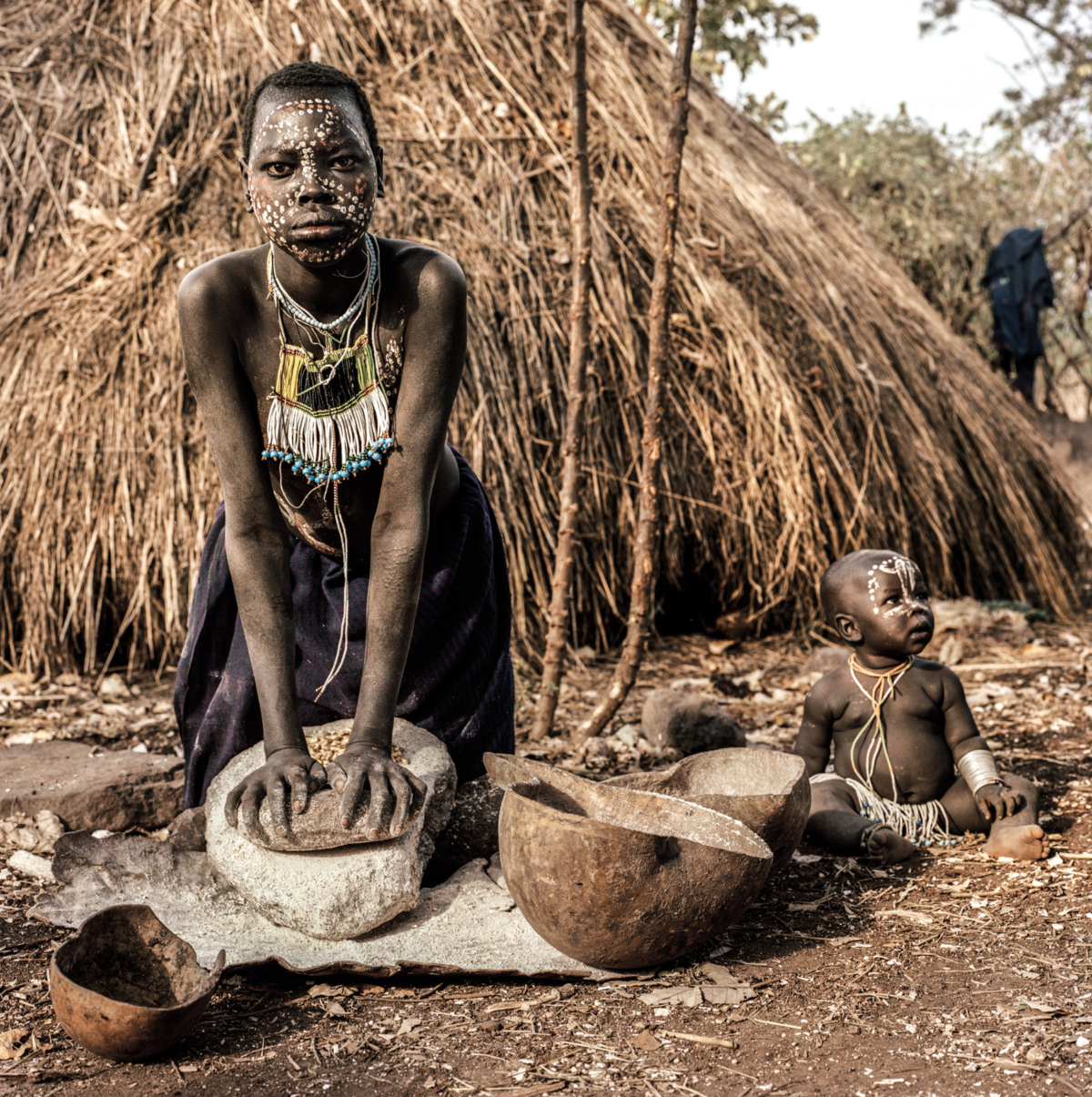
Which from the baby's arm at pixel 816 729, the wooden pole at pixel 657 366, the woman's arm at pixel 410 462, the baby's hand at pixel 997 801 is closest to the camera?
the woman's arm at pixel 410 462

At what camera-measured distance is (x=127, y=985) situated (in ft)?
6.17

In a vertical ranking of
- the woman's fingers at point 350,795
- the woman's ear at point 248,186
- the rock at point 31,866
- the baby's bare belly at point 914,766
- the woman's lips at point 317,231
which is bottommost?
the rock at point 31,866

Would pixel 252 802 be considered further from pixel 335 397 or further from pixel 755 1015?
pixel 755 1015

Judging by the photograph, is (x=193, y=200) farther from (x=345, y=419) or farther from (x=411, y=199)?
(x=345, y=419)

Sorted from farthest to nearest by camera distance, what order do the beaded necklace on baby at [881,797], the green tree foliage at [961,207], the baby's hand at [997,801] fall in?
1. the green tree foliage at [961,207]
2. the beaded necklace on baby at [881,797]
3. the baby's hand at [997,801]

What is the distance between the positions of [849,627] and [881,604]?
12 centimetres

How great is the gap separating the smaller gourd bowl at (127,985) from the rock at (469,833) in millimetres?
725

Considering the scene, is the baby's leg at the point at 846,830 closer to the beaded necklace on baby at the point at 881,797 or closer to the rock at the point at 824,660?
the beaded necklace on baby at the point at 881,797

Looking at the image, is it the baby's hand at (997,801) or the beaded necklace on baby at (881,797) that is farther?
the beaded necklace on baby at (881,797)

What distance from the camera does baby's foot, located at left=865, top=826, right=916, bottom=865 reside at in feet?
8.57

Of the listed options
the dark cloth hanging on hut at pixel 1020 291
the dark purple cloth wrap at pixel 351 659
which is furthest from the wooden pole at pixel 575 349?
the dark cloth hanging on hut at pixel 1020 291

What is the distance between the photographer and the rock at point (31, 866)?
8.72 feet

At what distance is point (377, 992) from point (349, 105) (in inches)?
67.3

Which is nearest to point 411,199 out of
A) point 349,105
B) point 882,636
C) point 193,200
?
point 193,200
